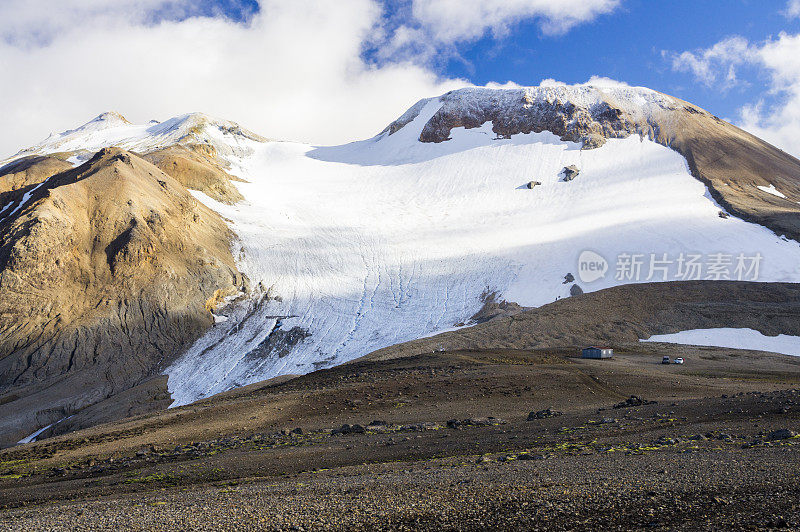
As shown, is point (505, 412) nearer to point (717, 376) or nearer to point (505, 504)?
point (505, 504)

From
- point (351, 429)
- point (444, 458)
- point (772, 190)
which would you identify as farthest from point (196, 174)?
point (772, 190)

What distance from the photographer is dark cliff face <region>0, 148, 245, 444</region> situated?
47625 millimetres

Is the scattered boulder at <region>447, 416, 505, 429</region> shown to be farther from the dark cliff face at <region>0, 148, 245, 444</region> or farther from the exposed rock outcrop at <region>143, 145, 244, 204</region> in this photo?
the exposed rock outcrop at <region>143, 145, 244, 204</region>

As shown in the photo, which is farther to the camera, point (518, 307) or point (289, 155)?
point (289, 155)

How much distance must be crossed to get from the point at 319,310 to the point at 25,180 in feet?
162

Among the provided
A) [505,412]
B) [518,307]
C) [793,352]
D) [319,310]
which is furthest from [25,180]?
[793,352]

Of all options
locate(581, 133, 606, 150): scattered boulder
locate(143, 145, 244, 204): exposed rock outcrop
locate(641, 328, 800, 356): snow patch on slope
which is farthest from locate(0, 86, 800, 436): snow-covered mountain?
locate(641, 328, 800, 356): snow patch on slope

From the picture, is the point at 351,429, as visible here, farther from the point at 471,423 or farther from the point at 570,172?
the point at 570,172

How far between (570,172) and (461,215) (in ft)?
59.6

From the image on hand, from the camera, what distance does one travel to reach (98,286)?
186 ft

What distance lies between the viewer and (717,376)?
3425 cm

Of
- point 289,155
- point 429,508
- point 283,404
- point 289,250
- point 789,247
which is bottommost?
point 283,404

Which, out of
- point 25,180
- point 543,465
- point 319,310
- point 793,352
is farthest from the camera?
point 25,180

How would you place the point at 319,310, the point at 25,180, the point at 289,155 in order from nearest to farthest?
the point at 319,310 → the point at 25,180 → the point at 289,155
